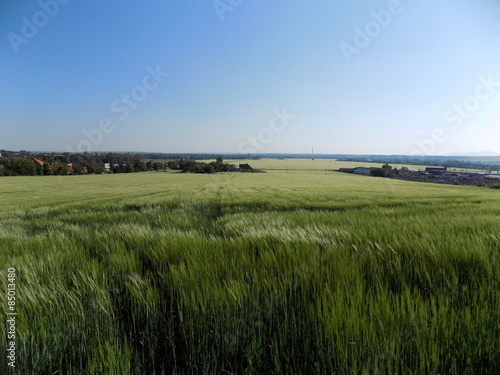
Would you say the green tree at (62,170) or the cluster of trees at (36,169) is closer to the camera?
the cluster of trees at (36,169)

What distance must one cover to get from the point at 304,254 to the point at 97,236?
2655mm

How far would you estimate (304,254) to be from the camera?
1.92m

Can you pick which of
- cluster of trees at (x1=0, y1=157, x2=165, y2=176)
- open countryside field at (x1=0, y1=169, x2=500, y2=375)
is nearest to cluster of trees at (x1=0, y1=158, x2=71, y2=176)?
cluster of trees at (x1=0, y1=157, x2=165, y2=176)

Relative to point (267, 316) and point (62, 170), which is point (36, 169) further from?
point (267, 316)

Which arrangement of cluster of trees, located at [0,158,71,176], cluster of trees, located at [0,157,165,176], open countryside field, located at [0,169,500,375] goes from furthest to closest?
1. cluster of trees, located at [0,157,165,176]
2. cluster of trees, located at [0,158,71,176]
3. open countryside field, located at [0,169,500,375]

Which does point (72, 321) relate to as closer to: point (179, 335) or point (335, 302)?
point (179, 335)

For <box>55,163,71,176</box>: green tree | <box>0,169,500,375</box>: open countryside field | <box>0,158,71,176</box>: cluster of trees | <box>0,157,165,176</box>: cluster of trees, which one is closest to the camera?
<box>0,169,500,375</box>: open countryside field

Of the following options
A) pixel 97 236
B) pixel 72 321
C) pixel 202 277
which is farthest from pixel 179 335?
pixel 97 236

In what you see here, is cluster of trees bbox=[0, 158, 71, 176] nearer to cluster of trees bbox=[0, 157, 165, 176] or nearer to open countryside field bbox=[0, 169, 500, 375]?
cluster of trees bbox=[0, 157, 165, 176]

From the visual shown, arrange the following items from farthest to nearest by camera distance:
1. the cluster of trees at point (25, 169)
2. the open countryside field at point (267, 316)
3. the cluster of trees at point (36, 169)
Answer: the cluster of trees at point (36, 169), the cluster of trees at point (25, 169), the open countryside field at point (267, 316)

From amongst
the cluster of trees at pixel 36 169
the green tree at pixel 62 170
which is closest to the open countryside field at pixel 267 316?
the green tree at pixel 62 170

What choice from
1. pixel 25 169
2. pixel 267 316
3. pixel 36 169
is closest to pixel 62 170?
pixel 36 169

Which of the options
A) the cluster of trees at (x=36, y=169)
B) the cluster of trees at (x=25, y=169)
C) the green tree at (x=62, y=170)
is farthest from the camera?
the green tree at (x=62, y=170)

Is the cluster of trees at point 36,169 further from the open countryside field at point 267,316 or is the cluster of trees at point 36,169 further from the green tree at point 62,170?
the open countryside field at point 267,316
